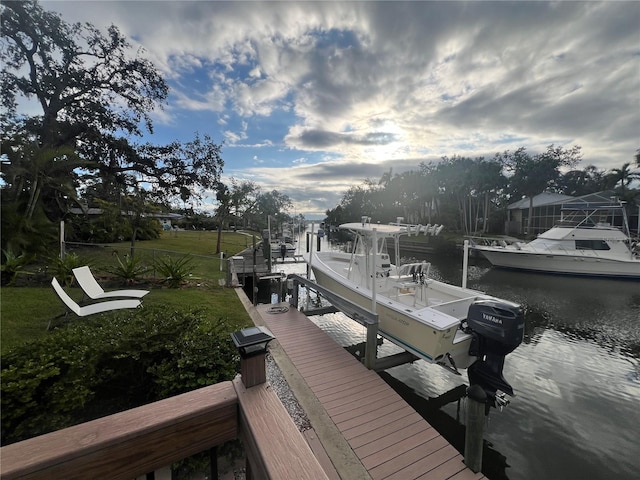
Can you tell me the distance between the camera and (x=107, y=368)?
3.24m

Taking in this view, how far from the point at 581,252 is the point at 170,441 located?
23.0 meters

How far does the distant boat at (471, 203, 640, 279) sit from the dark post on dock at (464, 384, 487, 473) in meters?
18.1

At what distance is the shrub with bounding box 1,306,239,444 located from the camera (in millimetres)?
2543

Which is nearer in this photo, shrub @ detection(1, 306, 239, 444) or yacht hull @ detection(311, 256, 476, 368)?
shrub @ detection(1, 306, 239, 444)

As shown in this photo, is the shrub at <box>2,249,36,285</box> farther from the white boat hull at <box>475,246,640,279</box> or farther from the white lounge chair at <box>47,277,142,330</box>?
the white boat hull at <box>475,246,640,279</box>

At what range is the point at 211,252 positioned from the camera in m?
18.1

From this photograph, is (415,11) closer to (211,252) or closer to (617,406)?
(617,406)

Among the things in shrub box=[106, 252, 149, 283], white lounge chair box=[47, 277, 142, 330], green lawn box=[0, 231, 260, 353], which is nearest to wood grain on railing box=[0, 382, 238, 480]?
green lawn box=[0, 231, 260, 353]

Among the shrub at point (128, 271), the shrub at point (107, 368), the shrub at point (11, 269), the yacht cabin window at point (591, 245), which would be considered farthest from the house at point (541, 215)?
the shrub at point (11, 269)

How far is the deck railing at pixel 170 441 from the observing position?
95cm

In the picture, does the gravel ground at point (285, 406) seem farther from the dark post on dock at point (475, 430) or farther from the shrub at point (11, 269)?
the shrub at point (11, 269)

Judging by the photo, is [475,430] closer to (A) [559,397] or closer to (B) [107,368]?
(A) [559,397]

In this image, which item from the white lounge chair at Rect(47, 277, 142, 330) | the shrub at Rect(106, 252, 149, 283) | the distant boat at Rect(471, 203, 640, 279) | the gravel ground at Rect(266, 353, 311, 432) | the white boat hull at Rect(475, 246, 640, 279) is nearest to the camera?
the gravel ground at Rect(266, 353, 311, 432)

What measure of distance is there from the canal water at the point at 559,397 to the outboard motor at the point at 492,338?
748 mm
